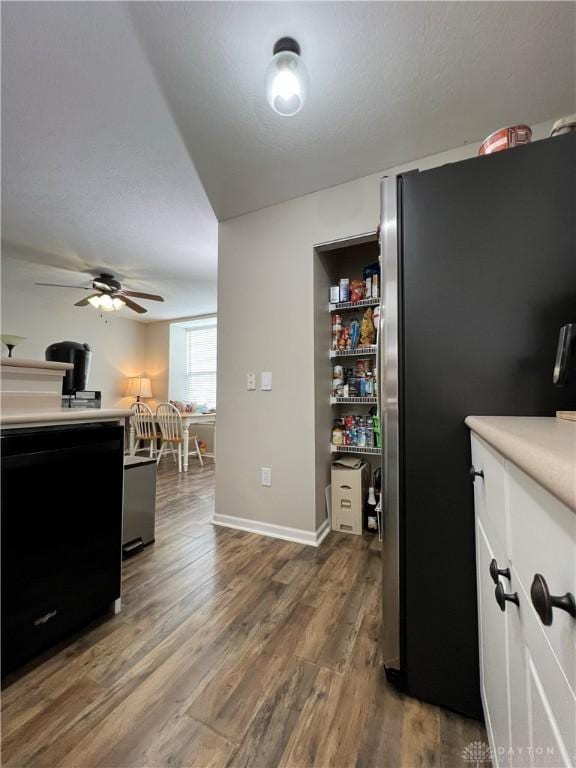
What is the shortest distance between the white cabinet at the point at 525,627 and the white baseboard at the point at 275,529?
4.23 ft

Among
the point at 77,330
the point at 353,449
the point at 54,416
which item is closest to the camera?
the point at 54,416

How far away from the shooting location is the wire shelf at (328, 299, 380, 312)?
2198mm

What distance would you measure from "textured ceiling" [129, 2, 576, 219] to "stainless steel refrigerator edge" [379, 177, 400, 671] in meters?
0.81

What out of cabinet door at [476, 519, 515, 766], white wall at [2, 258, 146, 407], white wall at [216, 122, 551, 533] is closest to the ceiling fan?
white wall at [2, 258, 146, 407]

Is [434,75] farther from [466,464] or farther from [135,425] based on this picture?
[135,425]

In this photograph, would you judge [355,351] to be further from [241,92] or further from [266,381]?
[241,92]

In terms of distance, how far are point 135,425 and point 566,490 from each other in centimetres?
Result: 492

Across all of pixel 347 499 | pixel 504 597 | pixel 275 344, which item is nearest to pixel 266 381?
pixel 275 344

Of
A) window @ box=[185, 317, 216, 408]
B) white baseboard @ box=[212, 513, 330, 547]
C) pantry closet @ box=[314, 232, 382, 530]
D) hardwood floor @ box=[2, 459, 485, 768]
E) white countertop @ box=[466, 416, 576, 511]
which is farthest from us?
window @ box=[185, 317, 216, 408]

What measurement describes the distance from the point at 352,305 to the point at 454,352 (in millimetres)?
1419

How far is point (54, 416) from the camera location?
3.47 ft

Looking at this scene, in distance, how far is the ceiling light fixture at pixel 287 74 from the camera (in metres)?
1.26

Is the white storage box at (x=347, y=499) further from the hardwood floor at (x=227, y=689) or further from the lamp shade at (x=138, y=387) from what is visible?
the lamp shade at (x=138, y=387)

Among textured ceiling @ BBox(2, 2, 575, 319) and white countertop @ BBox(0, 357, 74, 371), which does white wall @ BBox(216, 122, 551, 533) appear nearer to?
textured ceiling @ BBox(2, 2, 575, 319)
